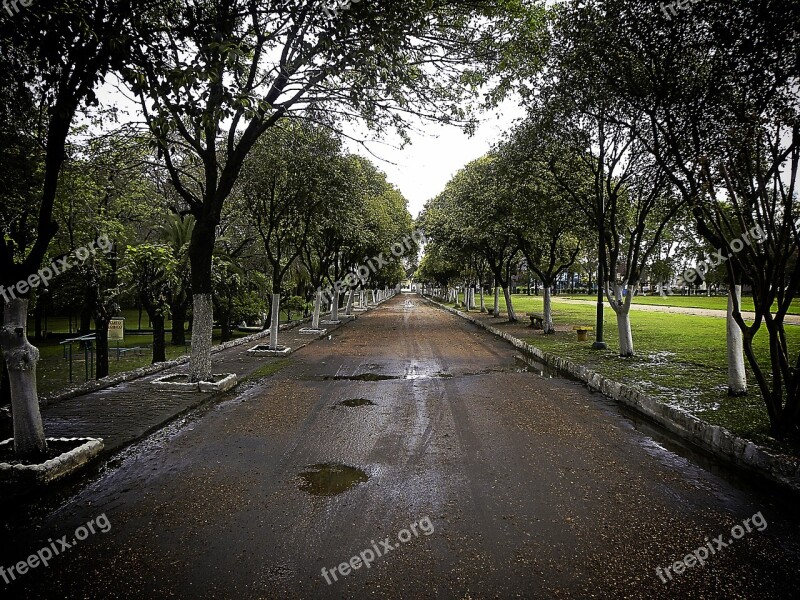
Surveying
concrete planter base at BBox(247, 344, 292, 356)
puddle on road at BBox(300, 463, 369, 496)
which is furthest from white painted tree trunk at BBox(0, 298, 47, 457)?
concrete planter base at BBox(247, 344, 292, 356)

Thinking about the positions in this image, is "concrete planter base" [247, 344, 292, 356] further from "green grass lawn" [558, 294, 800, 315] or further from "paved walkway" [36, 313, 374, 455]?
"green grass lawn" [558, 294, 800, 315]

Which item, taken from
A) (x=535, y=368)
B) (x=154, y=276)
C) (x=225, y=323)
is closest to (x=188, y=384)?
(x=535, y=368)

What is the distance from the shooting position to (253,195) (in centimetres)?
1571

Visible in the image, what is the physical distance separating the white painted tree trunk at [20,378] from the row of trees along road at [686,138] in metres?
7.95

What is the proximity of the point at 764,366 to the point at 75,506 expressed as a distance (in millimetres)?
12532

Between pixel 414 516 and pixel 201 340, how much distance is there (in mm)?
6481

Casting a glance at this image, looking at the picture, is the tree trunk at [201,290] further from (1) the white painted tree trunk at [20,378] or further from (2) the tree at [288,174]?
(2) the tree at [288,174]

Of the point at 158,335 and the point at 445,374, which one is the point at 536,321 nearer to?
the point at 445,374

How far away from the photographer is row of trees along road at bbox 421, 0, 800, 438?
19.4ft

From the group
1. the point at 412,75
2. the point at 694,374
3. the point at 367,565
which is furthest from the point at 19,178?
the point at 694,374

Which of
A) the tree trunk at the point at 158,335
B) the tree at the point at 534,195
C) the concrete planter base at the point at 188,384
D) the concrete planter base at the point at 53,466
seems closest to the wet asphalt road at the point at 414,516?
the concrete planter base at the point at 53,466

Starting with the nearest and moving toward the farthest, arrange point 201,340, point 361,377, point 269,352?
point 201,340, point 361,377, point 269,352

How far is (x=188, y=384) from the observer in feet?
30.0

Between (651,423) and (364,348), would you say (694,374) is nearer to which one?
(651,423)
